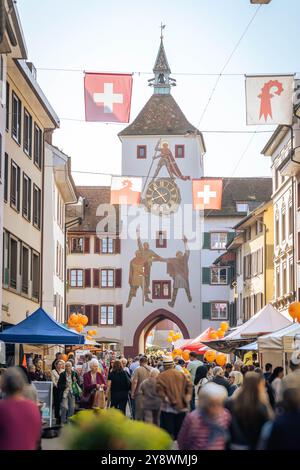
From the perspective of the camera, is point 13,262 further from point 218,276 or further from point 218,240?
point 218,240

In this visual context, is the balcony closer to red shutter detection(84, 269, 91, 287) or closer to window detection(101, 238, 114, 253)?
window detection(101, 238, 114, 253)

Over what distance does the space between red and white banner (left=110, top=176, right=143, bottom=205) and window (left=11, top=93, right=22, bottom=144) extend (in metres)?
6.53

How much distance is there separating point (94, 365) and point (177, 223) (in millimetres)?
55100

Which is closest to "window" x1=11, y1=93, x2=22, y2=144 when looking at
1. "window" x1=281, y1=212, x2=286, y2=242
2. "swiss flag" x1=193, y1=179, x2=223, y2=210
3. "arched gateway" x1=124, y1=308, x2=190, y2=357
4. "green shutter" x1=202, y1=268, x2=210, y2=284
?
"swiss flag" x1=193, y1=179, x2=223, y2=210

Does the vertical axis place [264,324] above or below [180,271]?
below

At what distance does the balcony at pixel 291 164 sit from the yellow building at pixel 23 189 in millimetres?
10094

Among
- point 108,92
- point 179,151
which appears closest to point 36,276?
point 108,92

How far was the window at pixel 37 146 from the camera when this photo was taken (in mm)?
43969

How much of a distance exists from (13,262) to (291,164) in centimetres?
1482

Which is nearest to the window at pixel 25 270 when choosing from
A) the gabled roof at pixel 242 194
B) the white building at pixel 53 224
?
the white building at pixel 53 224

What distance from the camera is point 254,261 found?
66250 millimetres
